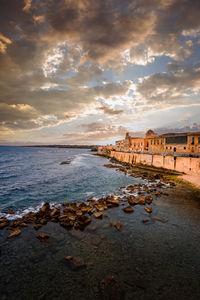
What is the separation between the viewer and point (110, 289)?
18.6 ft

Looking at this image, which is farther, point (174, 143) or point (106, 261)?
point (174, 143)

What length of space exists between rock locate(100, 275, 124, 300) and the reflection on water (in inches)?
7.8

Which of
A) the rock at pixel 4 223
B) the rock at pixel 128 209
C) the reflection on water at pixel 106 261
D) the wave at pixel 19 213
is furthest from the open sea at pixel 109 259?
the rock at pixel 4 223

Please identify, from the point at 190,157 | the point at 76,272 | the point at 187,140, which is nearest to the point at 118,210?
the point at 76,272

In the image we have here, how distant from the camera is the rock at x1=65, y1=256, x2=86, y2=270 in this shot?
6.80 m

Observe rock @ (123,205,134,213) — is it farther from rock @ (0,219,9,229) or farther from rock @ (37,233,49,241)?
rock @ (0,219,9,229)

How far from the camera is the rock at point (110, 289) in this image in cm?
537

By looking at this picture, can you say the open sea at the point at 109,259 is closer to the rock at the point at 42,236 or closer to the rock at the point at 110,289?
the rock at the point at 110,289

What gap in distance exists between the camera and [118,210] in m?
13.4

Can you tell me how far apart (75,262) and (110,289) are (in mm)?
2274

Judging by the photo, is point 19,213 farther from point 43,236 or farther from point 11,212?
point 43,236

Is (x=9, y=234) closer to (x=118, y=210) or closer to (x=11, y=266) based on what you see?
(x=11, y=266)

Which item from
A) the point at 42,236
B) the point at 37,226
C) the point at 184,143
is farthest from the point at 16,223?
the point at 184,143

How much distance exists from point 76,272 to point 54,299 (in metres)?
1.37
